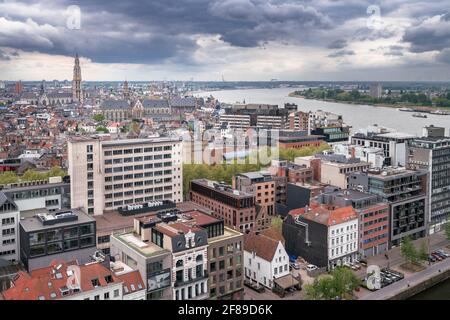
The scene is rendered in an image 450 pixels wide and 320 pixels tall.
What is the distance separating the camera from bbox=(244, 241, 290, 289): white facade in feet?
25.5

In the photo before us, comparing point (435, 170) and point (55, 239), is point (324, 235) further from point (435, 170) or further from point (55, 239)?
point (55, 239)

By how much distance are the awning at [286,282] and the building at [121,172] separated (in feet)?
15.7

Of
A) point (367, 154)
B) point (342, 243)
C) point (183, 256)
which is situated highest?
point (367, 154)

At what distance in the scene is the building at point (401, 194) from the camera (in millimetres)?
9831

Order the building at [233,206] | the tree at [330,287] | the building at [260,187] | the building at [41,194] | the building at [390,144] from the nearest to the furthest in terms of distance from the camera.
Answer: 1. the tree at [330,287]
2. the building at [41,194]
3. the building at [233,206]
4. the building at [260,187]
5. the building at [390,144]

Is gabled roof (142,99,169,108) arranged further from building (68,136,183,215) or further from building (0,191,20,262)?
building (0,191,20,262)

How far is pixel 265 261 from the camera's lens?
784cm

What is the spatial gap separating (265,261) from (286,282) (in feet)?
1.56

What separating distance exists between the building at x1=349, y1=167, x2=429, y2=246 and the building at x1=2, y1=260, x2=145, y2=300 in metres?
5.79

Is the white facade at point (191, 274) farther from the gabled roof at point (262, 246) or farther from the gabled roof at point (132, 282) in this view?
the gabled roof at point (262, 246)

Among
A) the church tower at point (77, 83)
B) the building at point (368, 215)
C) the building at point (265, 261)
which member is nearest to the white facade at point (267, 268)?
the building at point (265, 261)

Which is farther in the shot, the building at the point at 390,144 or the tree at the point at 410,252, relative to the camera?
the building at the point at 390,144

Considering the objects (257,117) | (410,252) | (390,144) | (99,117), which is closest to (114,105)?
(99,117)
